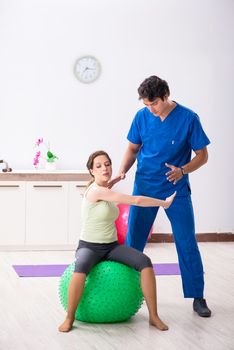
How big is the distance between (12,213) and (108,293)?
283 cm

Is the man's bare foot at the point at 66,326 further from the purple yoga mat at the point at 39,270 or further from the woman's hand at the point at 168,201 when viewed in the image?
the purple yoga mat at the point at 39,270

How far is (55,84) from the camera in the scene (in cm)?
679

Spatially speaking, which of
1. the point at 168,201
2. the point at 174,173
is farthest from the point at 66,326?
the point at 174,173

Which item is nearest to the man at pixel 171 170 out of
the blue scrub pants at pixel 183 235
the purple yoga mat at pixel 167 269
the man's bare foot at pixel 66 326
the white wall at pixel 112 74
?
the blue scrub pants at pixel 183 235

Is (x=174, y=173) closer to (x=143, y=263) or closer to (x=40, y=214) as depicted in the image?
(x=143, y=263)

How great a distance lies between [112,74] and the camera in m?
6.90

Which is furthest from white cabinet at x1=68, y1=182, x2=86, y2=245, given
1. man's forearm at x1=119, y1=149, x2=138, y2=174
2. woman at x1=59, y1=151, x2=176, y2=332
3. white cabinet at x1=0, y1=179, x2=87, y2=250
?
woman at x1=59, y1=151, x2=176, y2=332

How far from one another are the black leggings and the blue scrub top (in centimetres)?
49

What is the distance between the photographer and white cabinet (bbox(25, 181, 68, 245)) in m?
6.39

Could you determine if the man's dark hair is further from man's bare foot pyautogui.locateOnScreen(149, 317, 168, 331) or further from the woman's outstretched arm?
man's bare foot pyautogui.locateOnScreen(149, 317, 168, 331)

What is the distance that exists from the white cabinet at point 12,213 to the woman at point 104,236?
2.57 m

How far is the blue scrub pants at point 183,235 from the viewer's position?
13.5 feet

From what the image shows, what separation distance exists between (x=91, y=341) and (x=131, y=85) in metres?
3.83

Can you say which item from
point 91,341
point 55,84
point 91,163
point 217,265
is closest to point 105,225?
point 91,163
